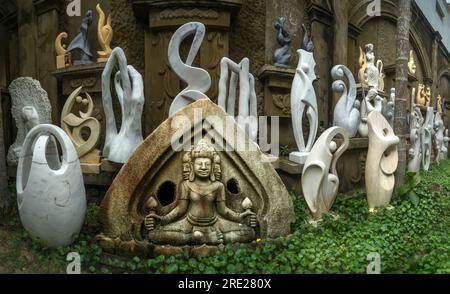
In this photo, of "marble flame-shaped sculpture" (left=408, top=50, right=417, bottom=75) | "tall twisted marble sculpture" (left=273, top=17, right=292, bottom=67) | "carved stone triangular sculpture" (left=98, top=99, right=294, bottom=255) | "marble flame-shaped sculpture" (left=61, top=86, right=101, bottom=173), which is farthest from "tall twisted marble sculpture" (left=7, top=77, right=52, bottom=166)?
"marble flame-shaped sculpture" (left=408, top=50, right=417, bottom=75)

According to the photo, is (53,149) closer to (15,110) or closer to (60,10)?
(15,110)

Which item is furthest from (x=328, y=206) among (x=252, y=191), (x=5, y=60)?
(x=5, y=60)

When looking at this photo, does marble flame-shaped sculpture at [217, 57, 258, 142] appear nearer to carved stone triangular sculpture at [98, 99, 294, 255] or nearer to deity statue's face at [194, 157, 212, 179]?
carved stone triangular sculpture at [98, 99, 294, 255]

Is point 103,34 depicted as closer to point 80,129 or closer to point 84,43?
point 84,43

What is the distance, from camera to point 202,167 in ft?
9.03

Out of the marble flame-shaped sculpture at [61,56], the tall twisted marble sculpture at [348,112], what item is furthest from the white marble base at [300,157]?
the marble flame-shaped sculpture at [61,56]

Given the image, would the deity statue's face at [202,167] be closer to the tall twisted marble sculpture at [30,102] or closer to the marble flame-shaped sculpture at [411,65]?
the tall twisted marble sculpture at [30,102]

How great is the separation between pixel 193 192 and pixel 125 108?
1.63m

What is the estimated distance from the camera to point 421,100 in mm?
11234

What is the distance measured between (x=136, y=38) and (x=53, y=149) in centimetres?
345

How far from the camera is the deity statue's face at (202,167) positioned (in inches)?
108

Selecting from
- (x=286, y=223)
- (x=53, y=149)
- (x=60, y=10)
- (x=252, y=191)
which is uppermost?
(x=60, y=10)

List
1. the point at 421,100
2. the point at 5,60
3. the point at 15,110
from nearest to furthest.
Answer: the point at 15,110 < the point at 5,60 < the point at 421,100

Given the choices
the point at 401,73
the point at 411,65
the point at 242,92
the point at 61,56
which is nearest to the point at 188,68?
the point at 242,92
